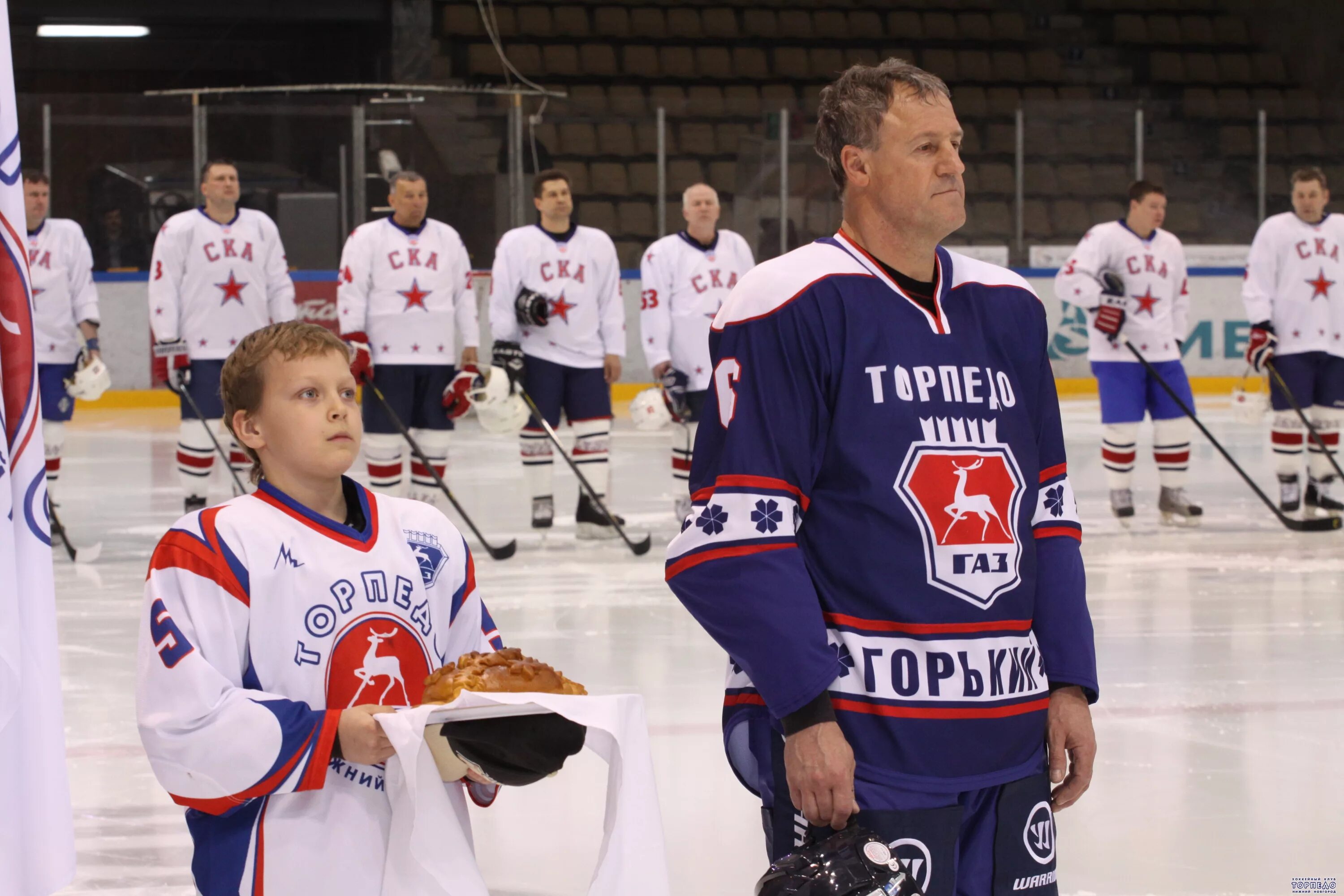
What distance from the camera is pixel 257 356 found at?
5.21ft

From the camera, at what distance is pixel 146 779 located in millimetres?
2977

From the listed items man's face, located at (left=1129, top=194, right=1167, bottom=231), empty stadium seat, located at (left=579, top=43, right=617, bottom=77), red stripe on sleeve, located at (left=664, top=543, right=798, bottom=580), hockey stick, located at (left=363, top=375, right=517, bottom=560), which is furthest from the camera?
empty stadium seat, located at (left=579, top=43, right=617, bottom=77)

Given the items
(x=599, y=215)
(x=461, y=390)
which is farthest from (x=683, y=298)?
(x=599, y=215)

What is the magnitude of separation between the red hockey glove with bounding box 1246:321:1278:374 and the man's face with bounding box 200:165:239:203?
419cm

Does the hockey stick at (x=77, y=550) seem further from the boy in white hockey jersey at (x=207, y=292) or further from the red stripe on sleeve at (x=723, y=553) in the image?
the red stripe on sleeve at (x=723, y=553)

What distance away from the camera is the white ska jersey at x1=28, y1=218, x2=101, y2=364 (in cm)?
609

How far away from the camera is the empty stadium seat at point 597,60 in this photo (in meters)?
14.5

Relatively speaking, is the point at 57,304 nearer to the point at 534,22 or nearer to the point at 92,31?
the point at 534,22

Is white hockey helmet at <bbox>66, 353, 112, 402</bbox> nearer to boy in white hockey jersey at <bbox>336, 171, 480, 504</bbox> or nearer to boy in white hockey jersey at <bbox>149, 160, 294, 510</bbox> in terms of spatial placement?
boy in white hockey jersey at <bbox>149, 160, 294, 510</bbox>

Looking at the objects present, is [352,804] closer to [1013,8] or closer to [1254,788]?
[1254,788]

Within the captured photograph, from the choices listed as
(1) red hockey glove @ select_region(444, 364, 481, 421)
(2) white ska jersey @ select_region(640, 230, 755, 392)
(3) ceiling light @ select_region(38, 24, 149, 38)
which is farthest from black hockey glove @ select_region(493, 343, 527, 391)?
(3) ceiling light @ select_region(38, 24, 149, 38)

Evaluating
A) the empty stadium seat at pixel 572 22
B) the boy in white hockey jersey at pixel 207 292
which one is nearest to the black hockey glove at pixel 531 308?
the boy in white hockey jersey at pixel 207 292

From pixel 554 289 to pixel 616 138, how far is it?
493 centimetres

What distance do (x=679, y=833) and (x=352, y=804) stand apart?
127 centimetres
